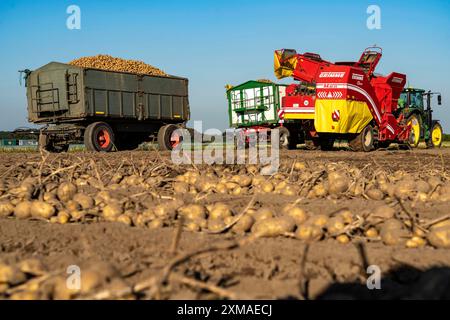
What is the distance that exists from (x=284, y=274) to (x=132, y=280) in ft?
2.48

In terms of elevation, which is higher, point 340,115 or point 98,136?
point 340,115

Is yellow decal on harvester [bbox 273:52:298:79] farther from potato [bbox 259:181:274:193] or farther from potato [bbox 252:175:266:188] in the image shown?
potato [bbox 259:181:274:193]

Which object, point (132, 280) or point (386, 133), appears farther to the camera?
point (386, 133)

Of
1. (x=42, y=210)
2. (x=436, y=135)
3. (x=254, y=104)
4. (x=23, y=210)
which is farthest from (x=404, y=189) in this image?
(x=436, y=135)

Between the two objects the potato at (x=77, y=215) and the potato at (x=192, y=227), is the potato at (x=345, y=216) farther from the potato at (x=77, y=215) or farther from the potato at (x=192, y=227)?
the potato at (x=77, y=215)

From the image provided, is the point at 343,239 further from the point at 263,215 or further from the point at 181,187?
the point at 181,187

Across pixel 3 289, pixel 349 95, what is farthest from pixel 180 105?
pixel 3 289

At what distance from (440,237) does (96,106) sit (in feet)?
42.5

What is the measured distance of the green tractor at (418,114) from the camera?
16719 mm

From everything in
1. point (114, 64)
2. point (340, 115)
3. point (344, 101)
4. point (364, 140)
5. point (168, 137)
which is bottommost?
point (364, 140)

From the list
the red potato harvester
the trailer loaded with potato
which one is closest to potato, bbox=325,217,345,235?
the red potato harvester

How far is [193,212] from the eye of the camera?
3.71 meters

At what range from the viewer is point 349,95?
44.2ft
